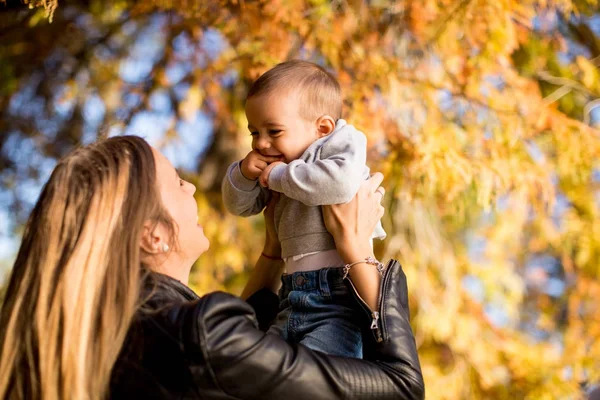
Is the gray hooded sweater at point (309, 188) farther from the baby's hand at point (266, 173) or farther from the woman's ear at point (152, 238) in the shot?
the woman's ear at point (152, 238)

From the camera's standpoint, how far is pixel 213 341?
1691 millimetres

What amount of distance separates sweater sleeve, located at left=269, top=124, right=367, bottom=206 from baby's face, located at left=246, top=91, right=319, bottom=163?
9 cm

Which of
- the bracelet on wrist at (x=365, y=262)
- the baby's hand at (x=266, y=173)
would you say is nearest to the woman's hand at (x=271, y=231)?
the baby's hand at (x=266, y=173)

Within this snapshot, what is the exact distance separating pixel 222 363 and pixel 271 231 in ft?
2.49

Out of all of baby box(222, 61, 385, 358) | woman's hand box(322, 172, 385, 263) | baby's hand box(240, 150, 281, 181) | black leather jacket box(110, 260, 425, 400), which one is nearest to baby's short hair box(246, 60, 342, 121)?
baby box(222, 61, 385, 358)

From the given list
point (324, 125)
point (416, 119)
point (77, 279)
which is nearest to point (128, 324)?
point (77, 279)

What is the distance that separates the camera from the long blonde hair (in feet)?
5.71

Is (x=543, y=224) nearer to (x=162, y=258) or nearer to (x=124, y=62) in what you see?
(x=124, y=62)

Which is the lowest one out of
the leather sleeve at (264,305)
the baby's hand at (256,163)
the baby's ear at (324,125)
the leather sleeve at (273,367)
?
the leather sleeve at (273,367)

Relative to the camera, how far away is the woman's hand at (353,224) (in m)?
2.06

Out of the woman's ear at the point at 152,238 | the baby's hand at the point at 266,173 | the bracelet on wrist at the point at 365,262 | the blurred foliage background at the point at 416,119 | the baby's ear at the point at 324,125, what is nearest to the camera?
the woman's ear at the point at 152,238

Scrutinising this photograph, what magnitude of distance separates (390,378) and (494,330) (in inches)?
171

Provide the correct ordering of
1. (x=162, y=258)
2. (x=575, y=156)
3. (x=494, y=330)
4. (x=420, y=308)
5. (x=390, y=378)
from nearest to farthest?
1. (x=390, y=378)
2. (x=162, y=258)
3. (x=575, y=156)
4. (x=420, y=308)
5. (x=494, y=330)

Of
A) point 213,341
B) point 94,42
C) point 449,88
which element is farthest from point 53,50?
point 213,341
